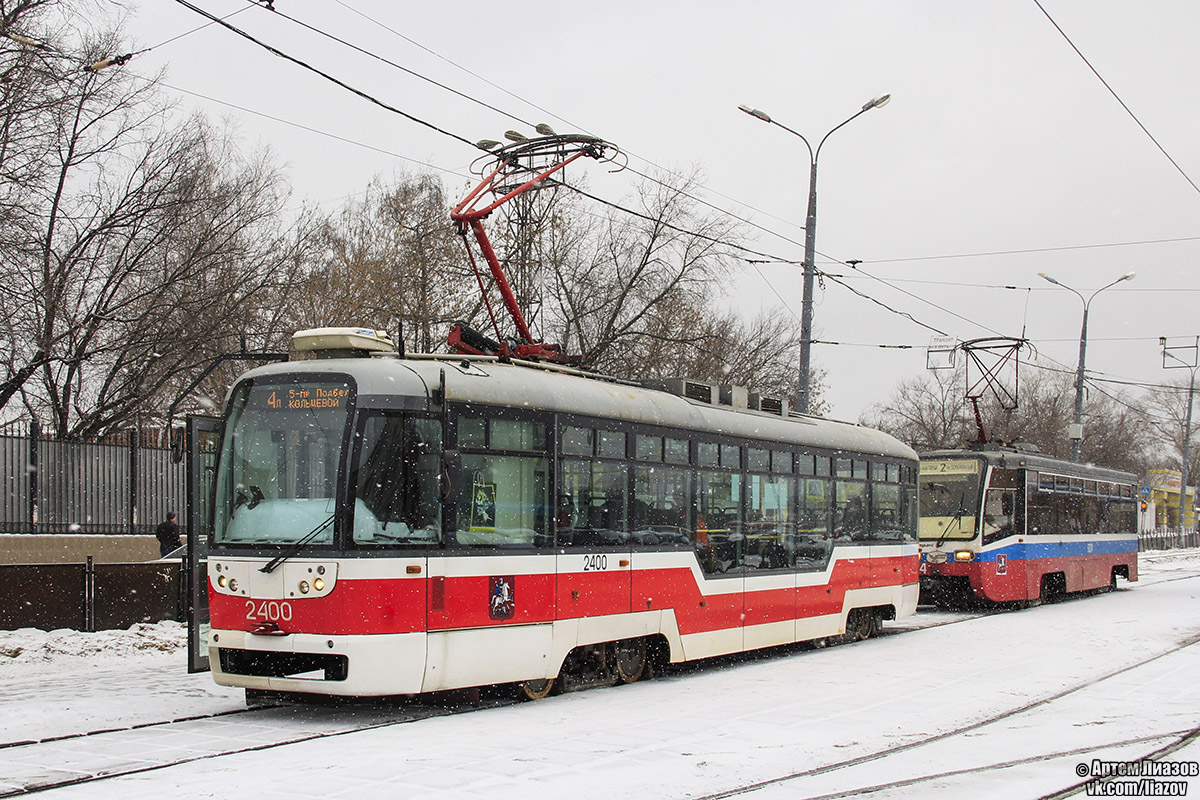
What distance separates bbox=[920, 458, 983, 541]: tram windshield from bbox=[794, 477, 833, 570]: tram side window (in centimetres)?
716

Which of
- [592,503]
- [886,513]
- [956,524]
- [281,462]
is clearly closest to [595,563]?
[592,503]

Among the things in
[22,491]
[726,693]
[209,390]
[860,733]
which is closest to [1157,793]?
[860,733]

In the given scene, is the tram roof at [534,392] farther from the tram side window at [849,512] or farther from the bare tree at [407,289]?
the bare tree at [407,289]

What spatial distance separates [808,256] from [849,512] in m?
5.32

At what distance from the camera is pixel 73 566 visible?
15.2m

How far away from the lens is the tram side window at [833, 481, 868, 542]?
1673cm

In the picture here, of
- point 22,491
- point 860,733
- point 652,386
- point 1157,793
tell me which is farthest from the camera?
point 22,491

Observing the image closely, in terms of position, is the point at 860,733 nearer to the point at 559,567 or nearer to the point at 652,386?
the point at 559,567

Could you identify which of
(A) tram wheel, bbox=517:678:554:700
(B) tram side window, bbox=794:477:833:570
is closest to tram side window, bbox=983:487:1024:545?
(B) tram side window, bbox=794:477:833:570

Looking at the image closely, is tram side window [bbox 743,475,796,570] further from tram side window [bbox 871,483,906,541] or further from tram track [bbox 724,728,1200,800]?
→ tram track [bbox 724,728,1200,800]

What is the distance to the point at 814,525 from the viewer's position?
16.1 meters

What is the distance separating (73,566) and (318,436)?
689 cm

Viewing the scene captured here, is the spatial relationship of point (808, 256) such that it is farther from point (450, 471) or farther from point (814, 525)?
point (450, 471)

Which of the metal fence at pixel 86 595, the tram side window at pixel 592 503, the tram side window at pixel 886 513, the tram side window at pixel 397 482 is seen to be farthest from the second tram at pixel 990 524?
the tram side window at pixel 397 482
